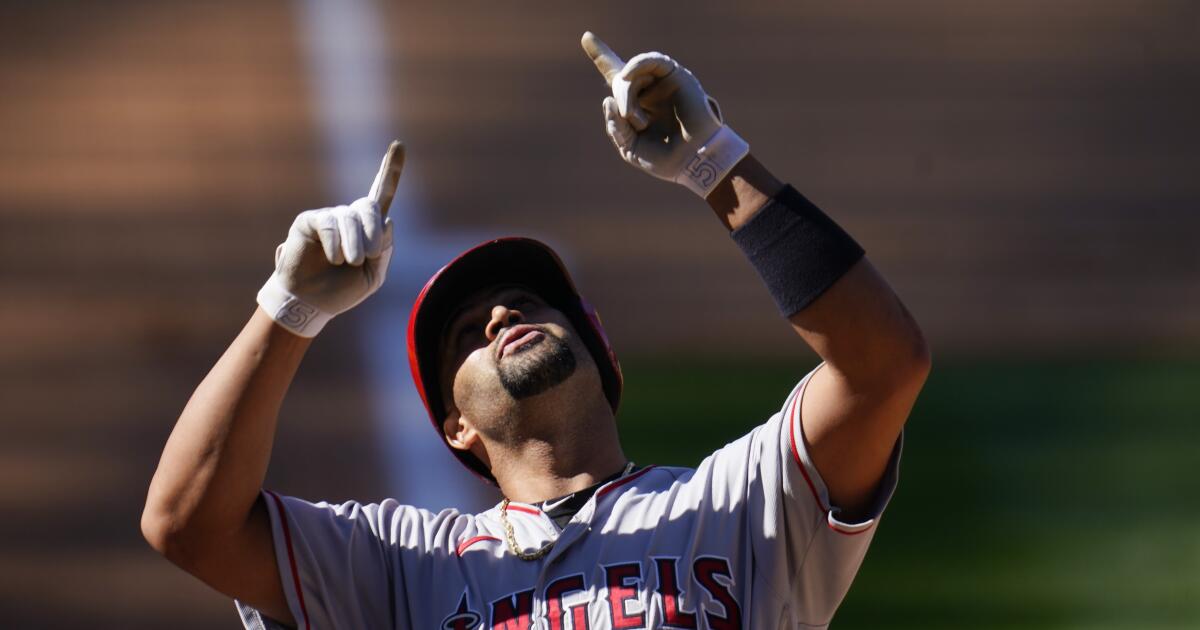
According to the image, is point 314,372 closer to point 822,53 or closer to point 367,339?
point 367,339

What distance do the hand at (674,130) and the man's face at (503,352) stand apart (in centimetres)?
36

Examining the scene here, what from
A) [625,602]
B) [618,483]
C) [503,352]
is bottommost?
[625,602]

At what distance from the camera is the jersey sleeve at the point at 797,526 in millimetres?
1666

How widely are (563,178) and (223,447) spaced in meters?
1.72

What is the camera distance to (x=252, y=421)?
165 cm

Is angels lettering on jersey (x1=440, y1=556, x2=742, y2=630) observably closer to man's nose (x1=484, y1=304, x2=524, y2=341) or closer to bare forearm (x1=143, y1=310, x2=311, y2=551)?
bare forearm (x1=143, y1=310, x2=311, y2=551)

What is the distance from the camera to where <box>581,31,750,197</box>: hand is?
167 centimetres

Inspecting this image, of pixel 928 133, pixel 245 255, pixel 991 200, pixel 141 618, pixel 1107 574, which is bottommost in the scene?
pixel 1107 574

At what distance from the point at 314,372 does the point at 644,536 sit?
148 cm

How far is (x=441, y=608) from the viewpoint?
1.71 meters

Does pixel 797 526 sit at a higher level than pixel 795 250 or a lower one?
lower

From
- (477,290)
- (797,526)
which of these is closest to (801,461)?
(797,526)

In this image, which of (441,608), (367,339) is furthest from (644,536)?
(367,339)

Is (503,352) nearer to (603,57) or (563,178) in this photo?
(603,57)
